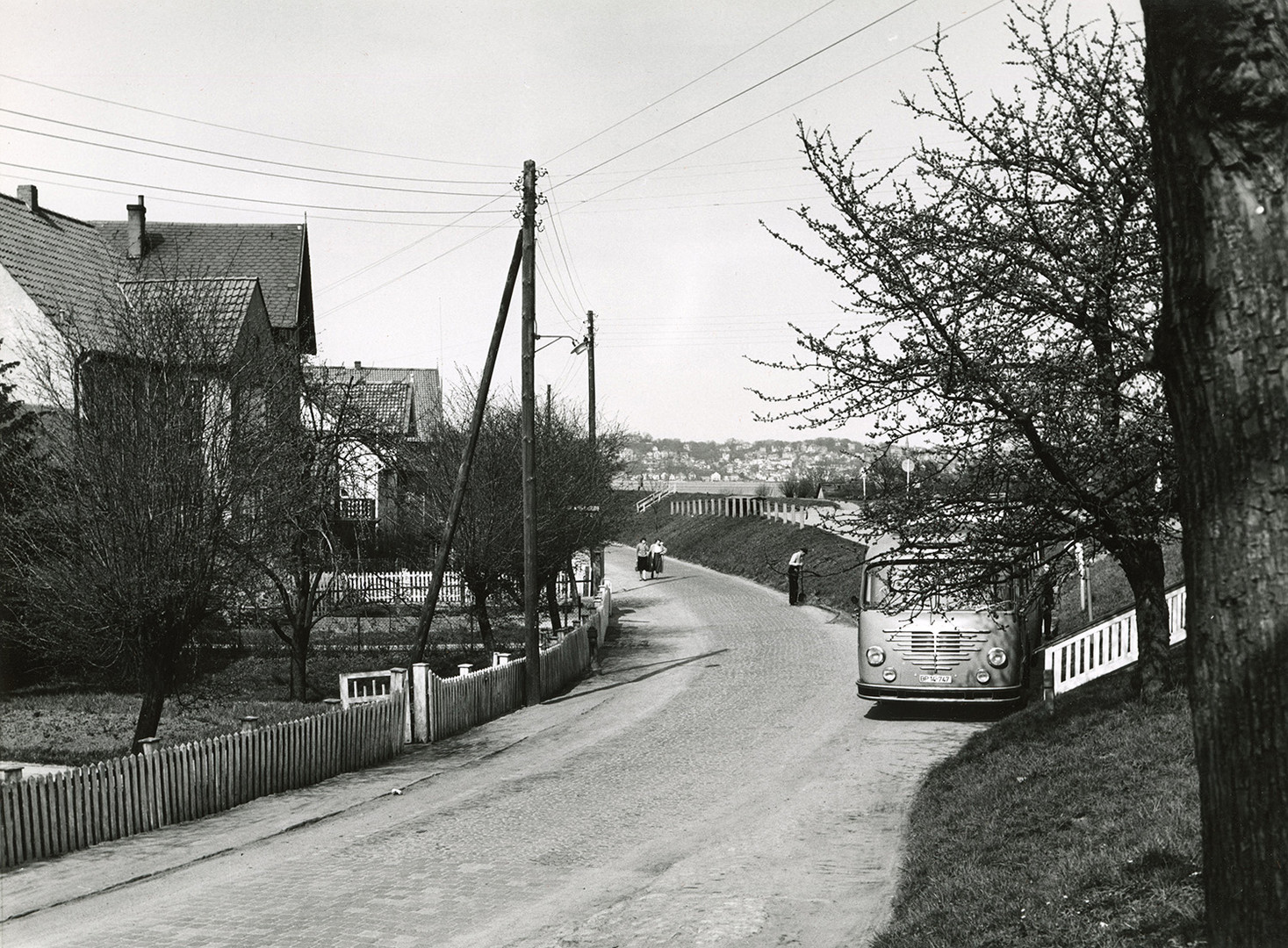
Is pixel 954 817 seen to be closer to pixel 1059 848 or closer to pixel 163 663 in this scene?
pixel 1059 848

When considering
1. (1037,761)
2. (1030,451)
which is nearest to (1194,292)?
(1030,451)

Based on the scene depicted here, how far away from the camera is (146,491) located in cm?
1239

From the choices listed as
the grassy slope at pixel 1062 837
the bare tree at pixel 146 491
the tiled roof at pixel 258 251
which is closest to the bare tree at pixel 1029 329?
the grassy slope at pixel 1062 837

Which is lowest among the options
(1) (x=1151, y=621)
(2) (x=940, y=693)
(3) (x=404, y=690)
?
(2) (x=940, y=693)

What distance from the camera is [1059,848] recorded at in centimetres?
759

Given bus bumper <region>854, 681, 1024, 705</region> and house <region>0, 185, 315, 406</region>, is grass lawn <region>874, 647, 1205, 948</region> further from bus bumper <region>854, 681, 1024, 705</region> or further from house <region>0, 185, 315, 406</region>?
house <region>0, 185, 315, 406</region>

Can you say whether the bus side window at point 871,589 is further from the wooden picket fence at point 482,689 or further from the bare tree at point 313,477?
the bare tree at point 313,477

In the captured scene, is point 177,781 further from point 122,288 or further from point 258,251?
point 258,251

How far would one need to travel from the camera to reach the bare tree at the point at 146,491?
40.8 feet

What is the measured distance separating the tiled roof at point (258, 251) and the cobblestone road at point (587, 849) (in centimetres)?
2328

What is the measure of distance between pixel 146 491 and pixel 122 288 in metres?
5.60

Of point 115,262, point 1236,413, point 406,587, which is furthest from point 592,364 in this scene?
point 1236,413

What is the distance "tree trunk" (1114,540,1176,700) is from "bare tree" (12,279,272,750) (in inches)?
385

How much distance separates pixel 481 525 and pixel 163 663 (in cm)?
1019
